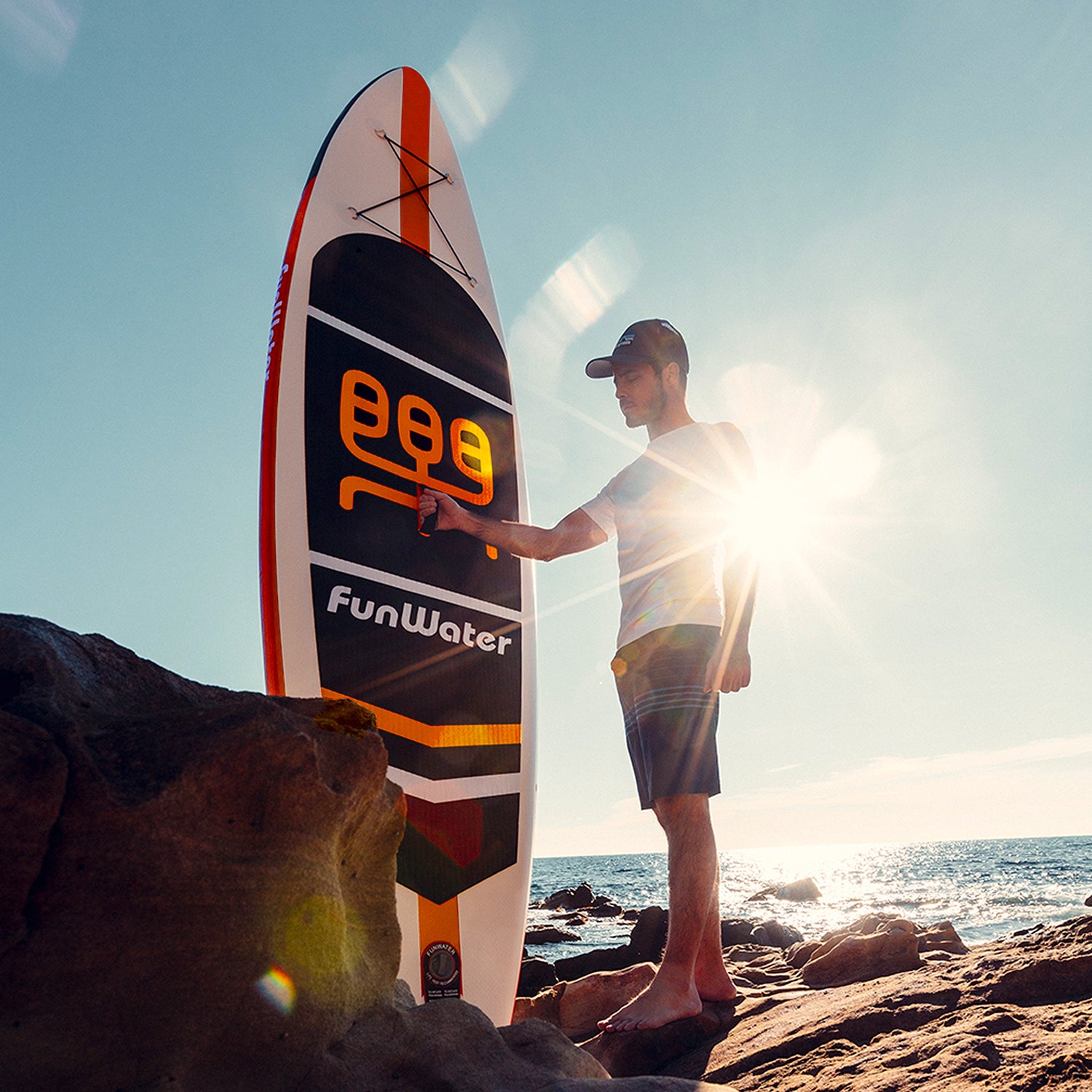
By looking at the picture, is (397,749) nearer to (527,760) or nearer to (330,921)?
(527,760)

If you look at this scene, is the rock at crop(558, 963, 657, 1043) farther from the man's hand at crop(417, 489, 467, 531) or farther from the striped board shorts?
the man's hand at crop(417, 489, 467, 531)

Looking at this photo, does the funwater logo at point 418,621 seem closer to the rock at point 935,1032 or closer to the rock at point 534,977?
the rock at point 935,1032

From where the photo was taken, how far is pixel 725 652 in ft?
7.86

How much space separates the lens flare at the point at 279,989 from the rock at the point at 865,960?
214 cm

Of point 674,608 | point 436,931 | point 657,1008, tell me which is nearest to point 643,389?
point 674,608

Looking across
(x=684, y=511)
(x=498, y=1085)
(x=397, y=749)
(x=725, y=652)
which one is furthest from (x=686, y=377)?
(x=498, y=1085)

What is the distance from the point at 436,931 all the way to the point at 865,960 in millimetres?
1502

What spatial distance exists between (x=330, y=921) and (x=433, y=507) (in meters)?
2.24

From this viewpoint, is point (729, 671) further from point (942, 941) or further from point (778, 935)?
point (778, 935)

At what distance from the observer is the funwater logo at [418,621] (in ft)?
10.0

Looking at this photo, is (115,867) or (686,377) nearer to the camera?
(115,867)

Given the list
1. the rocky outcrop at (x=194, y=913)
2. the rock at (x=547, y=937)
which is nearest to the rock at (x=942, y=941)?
the rocky outcrop at (x=194, y=913)

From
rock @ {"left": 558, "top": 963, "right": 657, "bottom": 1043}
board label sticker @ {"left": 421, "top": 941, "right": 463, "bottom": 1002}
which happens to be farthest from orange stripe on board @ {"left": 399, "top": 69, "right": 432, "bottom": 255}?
rock @ {"left": 558, "top": 963, "right": 657, "bottom": 1043}

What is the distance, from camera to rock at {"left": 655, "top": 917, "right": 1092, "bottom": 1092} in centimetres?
141
